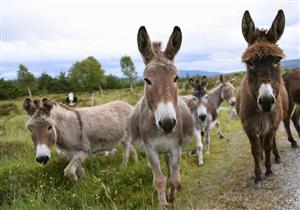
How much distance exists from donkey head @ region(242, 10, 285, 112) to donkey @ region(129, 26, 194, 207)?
1.04m

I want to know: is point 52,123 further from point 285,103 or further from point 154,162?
point 285,103

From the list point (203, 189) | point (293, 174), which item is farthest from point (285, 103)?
point (203, 189)

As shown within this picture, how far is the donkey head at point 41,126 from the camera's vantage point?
6121 millimetres

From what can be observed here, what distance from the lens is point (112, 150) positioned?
28.2ft

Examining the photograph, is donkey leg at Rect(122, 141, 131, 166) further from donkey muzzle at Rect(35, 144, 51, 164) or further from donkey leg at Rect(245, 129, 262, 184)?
donkey leg at Rect(245, 129, 262, 184)

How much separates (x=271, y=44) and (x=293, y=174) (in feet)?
7.48

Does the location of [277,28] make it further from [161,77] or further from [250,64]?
[161,77]

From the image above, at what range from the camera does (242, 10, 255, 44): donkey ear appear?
4715 mm

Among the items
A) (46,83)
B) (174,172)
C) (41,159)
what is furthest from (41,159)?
(46,83)

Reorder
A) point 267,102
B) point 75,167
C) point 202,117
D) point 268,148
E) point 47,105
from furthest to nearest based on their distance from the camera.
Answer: point 202,117
point 47,105
point 75,167
point 268,148
point 267,102

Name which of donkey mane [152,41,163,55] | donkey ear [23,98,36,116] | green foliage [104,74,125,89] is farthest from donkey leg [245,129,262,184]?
green foliage [104,74,125,89]

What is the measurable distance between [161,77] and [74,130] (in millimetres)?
3789

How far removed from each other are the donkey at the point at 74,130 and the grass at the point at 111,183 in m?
0.39

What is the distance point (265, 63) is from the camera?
4332mm
